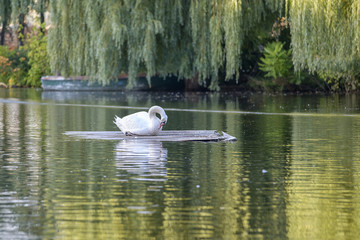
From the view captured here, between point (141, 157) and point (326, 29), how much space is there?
10.6 m

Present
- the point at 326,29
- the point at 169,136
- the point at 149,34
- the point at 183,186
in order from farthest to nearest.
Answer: the point at 149,34 → the point at 326,29 → the point at 169,136 → the point at 183,186

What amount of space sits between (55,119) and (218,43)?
10236 mm

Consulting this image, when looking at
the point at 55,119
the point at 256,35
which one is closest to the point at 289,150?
the point at 55,119

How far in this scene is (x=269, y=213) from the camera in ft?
22.5

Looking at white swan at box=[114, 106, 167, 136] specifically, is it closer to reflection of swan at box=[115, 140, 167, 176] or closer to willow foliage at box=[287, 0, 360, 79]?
reflection of swan at box=[115, 140, 167, 176]

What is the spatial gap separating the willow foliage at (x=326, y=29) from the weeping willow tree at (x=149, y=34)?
6350mm

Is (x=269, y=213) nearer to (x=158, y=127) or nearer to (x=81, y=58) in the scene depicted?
(x=158, y=127)

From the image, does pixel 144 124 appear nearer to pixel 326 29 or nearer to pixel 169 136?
pixel 169 136

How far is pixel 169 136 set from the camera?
14.3 metres

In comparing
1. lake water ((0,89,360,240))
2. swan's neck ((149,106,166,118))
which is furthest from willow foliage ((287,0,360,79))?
swan's neck ((149,106,166,118))

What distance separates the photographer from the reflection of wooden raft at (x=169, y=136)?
13.8 m

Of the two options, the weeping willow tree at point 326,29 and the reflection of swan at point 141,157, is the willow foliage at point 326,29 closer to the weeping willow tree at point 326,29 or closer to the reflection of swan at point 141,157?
the weeping willow tree at point 326,29

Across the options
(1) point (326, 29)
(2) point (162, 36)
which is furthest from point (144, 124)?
(2) point (162, 36)

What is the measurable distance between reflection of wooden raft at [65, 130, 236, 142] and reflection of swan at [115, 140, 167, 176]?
0.50 metres
